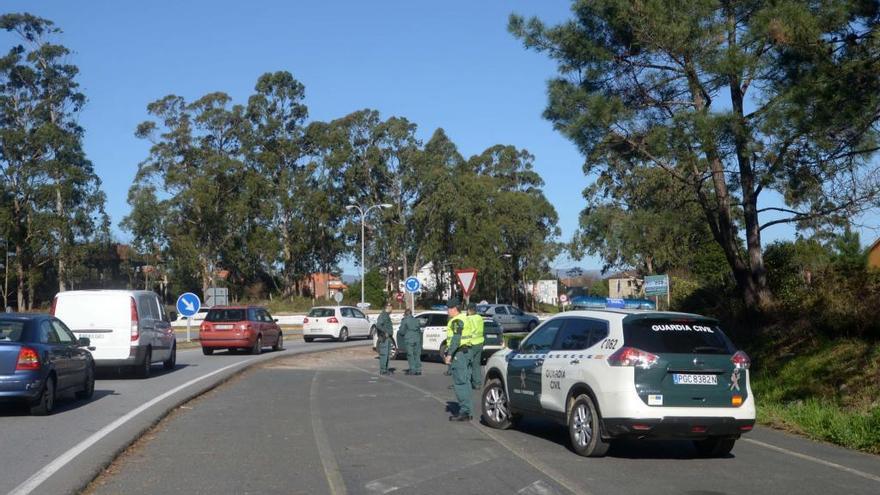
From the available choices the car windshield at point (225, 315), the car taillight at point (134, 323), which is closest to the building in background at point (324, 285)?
the car windshield at point (225, 315)

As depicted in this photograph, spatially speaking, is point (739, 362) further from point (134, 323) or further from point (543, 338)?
point (134, 323)

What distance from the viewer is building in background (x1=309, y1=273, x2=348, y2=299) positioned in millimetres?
82812

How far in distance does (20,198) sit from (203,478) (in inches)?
2403

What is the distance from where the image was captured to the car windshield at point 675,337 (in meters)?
9.81

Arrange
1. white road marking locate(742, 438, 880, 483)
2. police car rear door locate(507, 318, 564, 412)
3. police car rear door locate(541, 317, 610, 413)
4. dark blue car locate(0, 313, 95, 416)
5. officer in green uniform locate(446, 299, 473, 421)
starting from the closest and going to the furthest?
white road marking locate(742, 438, 880, 483) < police car rear door locate(541, 317, 610, 413) < police car rear door locate(507, 318, 564, 412) < dark blue car locate(0, 313, 95, 416) < officer in green uniform locate(446, 299, 473, 421)

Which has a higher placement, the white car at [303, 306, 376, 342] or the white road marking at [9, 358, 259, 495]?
the white car at [303, 306, 376, 342]

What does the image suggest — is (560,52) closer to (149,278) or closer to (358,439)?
(358,439)

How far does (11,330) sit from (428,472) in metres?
7.44

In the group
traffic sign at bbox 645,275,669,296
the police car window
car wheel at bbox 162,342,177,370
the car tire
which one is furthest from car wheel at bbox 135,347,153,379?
traffic sign at bbox 645,275,669,296

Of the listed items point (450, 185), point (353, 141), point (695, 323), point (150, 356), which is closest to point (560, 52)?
point (695, 323)

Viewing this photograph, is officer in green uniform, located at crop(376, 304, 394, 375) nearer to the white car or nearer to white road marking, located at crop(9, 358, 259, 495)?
white road marking, located at crop(9, 358, 259, 495)

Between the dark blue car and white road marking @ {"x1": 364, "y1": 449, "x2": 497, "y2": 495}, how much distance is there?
6.18 meters

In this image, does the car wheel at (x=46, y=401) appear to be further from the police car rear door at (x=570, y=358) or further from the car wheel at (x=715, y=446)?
the car wheel at (x=715, y=446)

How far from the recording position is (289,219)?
2972 inches
